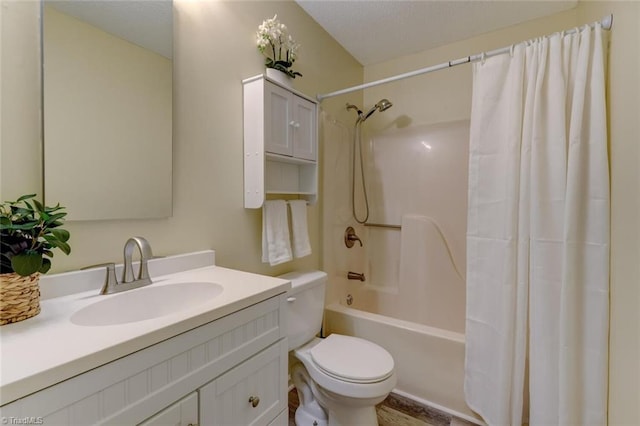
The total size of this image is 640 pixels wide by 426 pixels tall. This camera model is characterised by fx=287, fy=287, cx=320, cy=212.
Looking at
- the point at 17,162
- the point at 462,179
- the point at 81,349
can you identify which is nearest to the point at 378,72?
the point at 462,179

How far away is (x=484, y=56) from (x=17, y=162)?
190 cm

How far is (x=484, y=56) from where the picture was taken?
1440mm

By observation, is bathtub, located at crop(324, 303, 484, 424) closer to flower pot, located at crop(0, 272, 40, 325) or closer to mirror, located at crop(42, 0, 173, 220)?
mirror, located at crop(42, 0, 173, 220)

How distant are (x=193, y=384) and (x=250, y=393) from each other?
24 cm

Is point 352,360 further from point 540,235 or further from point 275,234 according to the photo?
point 540,235

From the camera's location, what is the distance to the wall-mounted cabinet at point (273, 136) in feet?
4.59

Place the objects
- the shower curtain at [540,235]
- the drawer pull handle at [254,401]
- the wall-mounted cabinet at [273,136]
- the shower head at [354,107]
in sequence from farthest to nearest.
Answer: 1. the shower head at [354,107]
2. the wall-mounted cabinet at [273,136]
3. the shower curtain at [540,235]
4. the drawer pull handle at [254,401]

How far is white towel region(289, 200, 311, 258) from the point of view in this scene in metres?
1.64

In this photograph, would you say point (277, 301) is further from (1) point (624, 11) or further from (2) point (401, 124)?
(2) point (401, 124)

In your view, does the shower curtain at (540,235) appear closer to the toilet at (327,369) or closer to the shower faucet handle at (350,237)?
the toilet at (327,369)

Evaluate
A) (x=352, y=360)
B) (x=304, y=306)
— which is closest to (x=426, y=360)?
(x=352, y=360)

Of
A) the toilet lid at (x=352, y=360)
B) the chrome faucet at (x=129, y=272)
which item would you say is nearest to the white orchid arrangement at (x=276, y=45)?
the chrome faucet at (x=129, y=272)

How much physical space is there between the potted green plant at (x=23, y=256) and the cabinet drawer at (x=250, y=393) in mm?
467

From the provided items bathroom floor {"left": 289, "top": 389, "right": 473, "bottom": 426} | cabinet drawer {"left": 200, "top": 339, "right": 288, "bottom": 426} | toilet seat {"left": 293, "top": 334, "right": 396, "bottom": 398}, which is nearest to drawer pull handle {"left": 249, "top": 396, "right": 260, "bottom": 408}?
cabinet drawer {"left": 200, "top": 339, "right": 288, "bottom": 426}
